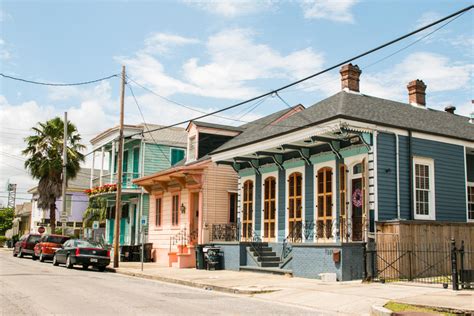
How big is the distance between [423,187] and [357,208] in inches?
103

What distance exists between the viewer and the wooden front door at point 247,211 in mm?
25109

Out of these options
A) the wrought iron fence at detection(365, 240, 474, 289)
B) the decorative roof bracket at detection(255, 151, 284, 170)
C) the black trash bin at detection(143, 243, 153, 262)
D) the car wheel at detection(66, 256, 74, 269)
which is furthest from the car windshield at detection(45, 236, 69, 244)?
the wrought iron fence at detection(365, 240, 474, 289)

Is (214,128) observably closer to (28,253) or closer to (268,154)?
(268,154)

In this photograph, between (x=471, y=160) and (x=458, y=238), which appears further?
(x=471, y=160)

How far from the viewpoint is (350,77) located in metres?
23.0

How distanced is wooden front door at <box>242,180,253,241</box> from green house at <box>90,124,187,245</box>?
10324 mm

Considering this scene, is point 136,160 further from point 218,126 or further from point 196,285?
point 196,285

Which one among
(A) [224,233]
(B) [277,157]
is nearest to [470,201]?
(B) [277,157]

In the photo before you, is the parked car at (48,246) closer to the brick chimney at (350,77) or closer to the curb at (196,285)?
the curb at (196,285)

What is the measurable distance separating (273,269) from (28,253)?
20141 mm

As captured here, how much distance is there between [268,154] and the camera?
914 inches

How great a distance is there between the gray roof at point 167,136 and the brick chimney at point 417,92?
16.8 metres

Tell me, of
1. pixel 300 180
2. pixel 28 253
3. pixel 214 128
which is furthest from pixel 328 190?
pixel 28 253

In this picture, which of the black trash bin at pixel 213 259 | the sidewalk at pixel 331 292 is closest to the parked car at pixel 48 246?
the black trash bin at pixel 213 259
